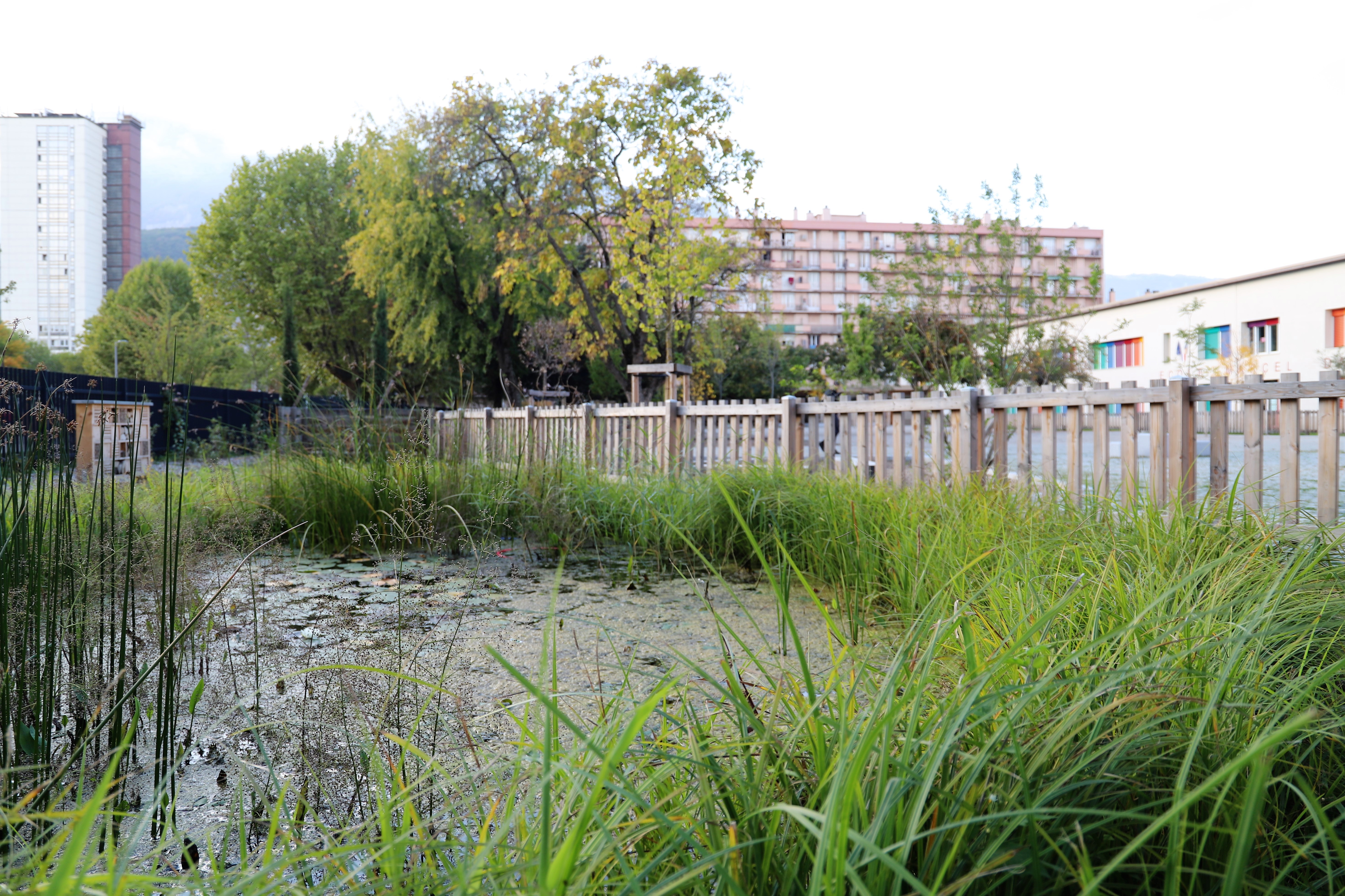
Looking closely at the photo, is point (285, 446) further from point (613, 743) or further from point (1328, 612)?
point (1328, 612)

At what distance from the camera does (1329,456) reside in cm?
328

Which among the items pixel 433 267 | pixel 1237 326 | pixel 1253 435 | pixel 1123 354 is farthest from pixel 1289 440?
pixel 1123 354

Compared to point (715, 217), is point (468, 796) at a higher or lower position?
lower

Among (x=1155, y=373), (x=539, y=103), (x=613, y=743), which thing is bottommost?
(x=613, y=743)

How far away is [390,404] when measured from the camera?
657 centimetres

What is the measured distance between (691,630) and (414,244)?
18.9 m

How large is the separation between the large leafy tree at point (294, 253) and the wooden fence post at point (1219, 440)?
25.3 m

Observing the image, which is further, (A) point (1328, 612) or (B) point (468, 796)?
(A) point (1328, 612)

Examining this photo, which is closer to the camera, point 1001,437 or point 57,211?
point 1001,437

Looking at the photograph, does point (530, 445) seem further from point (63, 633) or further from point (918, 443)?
point (63, 633)

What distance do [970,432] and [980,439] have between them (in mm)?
70

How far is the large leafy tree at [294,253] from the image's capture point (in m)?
26.2

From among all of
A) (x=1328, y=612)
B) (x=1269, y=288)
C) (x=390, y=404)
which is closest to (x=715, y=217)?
(x=390, y=404)

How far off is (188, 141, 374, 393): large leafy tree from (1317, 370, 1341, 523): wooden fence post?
2568 cm
